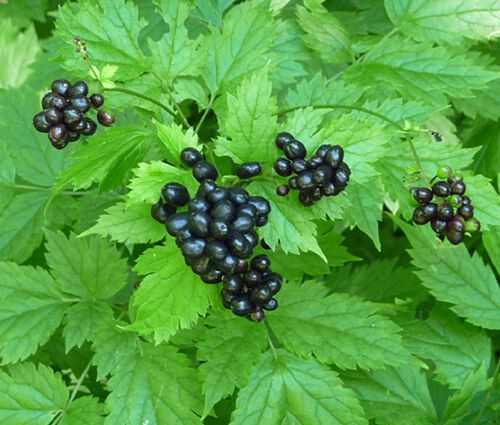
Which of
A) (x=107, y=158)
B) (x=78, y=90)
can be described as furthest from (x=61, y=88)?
(x=107, y=158)

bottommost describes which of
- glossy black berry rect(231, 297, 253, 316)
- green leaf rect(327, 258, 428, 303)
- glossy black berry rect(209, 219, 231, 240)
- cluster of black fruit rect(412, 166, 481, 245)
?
green leaf rect(327, 258, 428, 303)

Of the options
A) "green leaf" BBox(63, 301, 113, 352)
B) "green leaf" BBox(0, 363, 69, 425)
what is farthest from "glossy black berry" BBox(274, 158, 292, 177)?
"green leaf" BBox(0, 363, 69, 425)

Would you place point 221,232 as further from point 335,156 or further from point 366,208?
point 366,208

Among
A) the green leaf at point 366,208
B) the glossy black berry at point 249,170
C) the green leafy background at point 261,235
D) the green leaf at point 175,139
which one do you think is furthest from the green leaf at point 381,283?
the green leaf at point 175,139

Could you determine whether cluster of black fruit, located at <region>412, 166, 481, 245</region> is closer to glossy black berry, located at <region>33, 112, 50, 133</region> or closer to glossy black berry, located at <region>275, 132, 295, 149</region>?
glossy black berry, located at <region>275, 132, 295, 149</region>

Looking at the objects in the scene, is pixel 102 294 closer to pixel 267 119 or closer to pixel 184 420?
pixel 184 420
